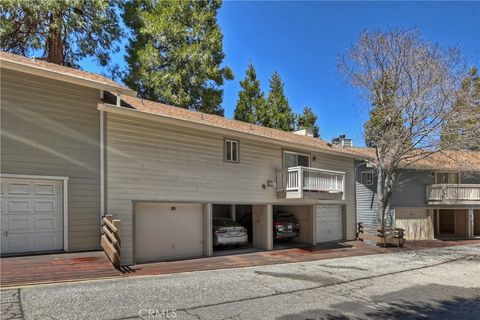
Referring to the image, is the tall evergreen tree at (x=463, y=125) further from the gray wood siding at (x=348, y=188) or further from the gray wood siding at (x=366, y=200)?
the gray wood siding at (x=366, y=200)

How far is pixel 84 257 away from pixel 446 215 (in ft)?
90.5

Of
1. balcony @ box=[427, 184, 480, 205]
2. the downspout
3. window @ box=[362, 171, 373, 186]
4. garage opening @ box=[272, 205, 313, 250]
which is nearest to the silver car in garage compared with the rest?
garage opening @ box=[272, 205, 313, 250]

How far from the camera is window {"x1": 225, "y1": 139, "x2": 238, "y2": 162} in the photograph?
15.4 meters

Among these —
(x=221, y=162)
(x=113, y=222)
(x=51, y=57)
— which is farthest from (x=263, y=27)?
(x=113, y=222)

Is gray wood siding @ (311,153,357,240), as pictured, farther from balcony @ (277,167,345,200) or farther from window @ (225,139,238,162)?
window @ (225,139,238,162)

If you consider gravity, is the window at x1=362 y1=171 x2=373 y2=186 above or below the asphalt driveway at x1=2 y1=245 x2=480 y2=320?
above

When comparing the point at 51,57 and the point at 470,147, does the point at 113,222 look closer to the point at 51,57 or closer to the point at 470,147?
the point at 51,57

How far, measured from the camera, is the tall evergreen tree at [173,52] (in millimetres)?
24656

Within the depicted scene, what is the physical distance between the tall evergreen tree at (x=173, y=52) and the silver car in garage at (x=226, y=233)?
1096cm

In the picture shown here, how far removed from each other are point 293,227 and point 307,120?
18382 millimetres

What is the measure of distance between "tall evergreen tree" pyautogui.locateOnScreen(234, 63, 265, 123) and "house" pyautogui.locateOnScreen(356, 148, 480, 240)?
35.4 ft

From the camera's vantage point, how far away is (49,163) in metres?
10.5

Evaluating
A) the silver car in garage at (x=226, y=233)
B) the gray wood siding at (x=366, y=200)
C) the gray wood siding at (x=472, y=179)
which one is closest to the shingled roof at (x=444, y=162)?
the gray wood siding at (x=472, y=179)

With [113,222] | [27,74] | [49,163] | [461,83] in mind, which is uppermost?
[461,83]
